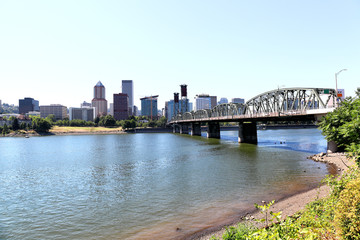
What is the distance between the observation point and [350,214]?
8148 millimetres

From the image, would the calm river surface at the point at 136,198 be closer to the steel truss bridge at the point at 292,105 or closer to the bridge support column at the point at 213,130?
the steel truss bridge at the point at 292,105

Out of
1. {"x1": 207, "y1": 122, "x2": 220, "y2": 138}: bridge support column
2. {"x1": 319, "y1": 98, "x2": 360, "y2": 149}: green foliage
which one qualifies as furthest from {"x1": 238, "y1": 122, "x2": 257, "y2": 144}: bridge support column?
{"x1": 319, "y1": 98, "x2": 360, "y2": 149}: green foliage

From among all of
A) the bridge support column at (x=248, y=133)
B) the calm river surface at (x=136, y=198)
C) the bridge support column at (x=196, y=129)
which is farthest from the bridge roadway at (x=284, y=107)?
the bridge support column at (x=196, y=129)

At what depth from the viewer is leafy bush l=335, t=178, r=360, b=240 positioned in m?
8.15

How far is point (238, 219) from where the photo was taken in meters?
20.8

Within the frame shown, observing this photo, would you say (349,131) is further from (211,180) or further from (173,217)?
(173,217)

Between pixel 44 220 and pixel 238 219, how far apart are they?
1780 centimetres

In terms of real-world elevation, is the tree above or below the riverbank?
above

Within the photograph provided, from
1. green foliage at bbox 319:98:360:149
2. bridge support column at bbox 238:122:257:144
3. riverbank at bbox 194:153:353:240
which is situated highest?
green foliage at bbox 319:98:360:149

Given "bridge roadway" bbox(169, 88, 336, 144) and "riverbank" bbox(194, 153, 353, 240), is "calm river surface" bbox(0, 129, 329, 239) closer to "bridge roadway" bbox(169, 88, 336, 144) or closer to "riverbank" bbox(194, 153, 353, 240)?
"riverbank" bbox(194, 153, 353, 240)

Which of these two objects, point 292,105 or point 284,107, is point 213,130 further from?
point 292,105

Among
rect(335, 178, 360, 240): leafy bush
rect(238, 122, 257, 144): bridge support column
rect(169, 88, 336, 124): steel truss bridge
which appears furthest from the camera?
rect(238, 122, 257, 144): bridge support column

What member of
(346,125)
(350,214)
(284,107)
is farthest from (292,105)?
(350,214)

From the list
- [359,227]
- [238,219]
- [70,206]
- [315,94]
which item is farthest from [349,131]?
[315,94]
